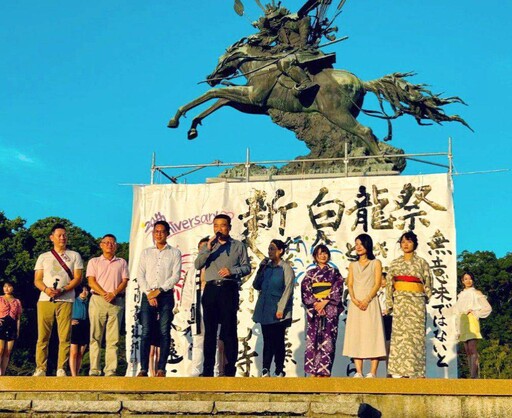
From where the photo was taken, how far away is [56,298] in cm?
864

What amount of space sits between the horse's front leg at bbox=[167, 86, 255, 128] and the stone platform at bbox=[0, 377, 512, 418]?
8.24 m

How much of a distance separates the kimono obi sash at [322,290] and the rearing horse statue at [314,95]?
5562 millimetres

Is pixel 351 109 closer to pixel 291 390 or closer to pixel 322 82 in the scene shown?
pixel 322 82

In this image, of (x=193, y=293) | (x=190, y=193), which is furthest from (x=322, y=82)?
(x=193, y=293)

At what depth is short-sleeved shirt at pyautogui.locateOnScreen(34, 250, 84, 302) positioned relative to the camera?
28.5 ft

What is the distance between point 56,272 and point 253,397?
255cm

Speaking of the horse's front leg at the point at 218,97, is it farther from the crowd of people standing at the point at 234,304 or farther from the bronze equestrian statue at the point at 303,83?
the crowd of people standing at the point at 234,304

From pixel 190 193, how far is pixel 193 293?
253cm

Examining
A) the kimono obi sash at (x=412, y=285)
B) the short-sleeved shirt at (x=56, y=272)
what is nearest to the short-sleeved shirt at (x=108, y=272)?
the short-sleeved shirt at (x=56, y=272)

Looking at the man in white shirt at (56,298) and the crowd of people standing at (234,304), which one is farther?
the man in white shirt at (56,298)

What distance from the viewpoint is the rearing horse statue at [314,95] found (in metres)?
14.1

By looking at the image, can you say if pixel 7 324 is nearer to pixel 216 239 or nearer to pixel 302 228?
pixel 216 239

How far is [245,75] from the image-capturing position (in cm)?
1502

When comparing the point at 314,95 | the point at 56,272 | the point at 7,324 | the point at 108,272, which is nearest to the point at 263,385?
the point at 108,272
